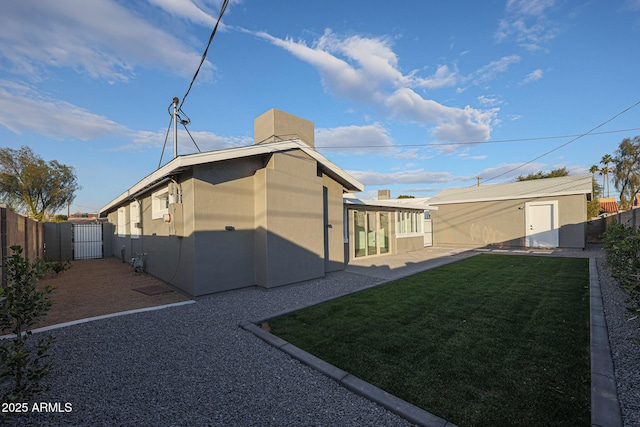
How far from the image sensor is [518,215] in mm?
15945

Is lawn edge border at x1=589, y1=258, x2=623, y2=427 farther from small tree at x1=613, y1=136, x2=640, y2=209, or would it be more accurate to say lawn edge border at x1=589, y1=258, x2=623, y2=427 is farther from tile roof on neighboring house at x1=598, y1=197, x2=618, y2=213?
tile roof on neighboring house at x1=598, y1=197, x2=618, y2=213

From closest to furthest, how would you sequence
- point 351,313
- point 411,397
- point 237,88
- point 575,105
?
point 411,397, point 351,313, point 237,88, point 575,105

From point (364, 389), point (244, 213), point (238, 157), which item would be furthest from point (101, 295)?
point (364, 389)

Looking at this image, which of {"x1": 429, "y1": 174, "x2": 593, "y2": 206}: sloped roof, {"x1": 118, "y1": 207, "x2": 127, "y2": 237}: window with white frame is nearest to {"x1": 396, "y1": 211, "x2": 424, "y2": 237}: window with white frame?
{"x1": 429, "y1": 174, "x2": 593, "y2": 206}: sloped roof

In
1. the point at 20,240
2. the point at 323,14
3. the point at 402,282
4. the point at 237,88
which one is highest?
the point at 323,14

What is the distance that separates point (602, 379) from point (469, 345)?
123 cm

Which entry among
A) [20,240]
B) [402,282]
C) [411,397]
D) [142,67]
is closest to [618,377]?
[411,397]

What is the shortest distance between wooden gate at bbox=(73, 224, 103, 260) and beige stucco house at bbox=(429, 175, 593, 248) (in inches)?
853

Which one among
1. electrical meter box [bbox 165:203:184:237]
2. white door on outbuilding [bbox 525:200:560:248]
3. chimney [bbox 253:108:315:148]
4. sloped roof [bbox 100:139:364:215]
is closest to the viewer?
sloped roof [bbox 100:139:364:215]

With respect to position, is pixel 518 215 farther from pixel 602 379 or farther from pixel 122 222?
pixel 122 222

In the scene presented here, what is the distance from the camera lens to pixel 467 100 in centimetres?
1272

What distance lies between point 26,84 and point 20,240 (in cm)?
464

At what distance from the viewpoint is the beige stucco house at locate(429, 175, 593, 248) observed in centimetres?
1416

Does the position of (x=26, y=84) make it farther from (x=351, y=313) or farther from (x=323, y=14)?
(x=351, y=313)
